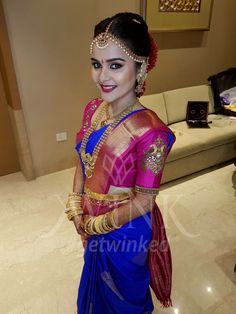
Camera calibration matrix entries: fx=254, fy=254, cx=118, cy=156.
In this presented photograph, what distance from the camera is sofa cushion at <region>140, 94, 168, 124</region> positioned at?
283 cm

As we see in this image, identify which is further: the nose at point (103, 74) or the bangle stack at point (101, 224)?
the bangle stack at point (101, 224)

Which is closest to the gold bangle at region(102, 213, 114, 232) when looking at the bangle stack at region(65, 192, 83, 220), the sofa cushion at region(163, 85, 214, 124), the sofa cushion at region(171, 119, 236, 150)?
the bangle stack at region(65, 192, 83, 220)

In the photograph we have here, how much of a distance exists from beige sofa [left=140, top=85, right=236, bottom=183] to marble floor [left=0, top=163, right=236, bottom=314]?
0.18 meters

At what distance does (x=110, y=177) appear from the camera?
908 mm

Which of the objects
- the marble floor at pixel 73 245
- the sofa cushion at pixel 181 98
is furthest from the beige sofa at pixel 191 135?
the marble floor at pixel 73 245

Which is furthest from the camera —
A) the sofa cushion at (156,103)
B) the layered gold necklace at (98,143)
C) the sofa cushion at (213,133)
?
the sofa cushion at (156,103)

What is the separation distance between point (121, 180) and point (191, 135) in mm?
2004

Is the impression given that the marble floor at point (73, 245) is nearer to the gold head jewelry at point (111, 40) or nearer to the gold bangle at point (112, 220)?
the gold bangle at point (112, 220)

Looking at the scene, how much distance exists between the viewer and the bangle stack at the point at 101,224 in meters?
0.92

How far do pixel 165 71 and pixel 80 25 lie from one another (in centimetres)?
124

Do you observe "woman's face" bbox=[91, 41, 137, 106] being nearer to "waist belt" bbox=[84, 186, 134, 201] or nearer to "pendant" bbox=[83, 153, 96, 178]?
"pendant" bbox=[83, 153, 96, 178]

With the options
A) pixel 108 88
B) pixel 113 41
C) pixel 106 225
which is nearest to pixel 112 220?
pixel 106 225

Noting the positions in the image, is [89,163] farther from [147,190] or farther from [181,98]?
[181,98]

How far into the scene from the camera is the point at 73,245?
1.89 metres
